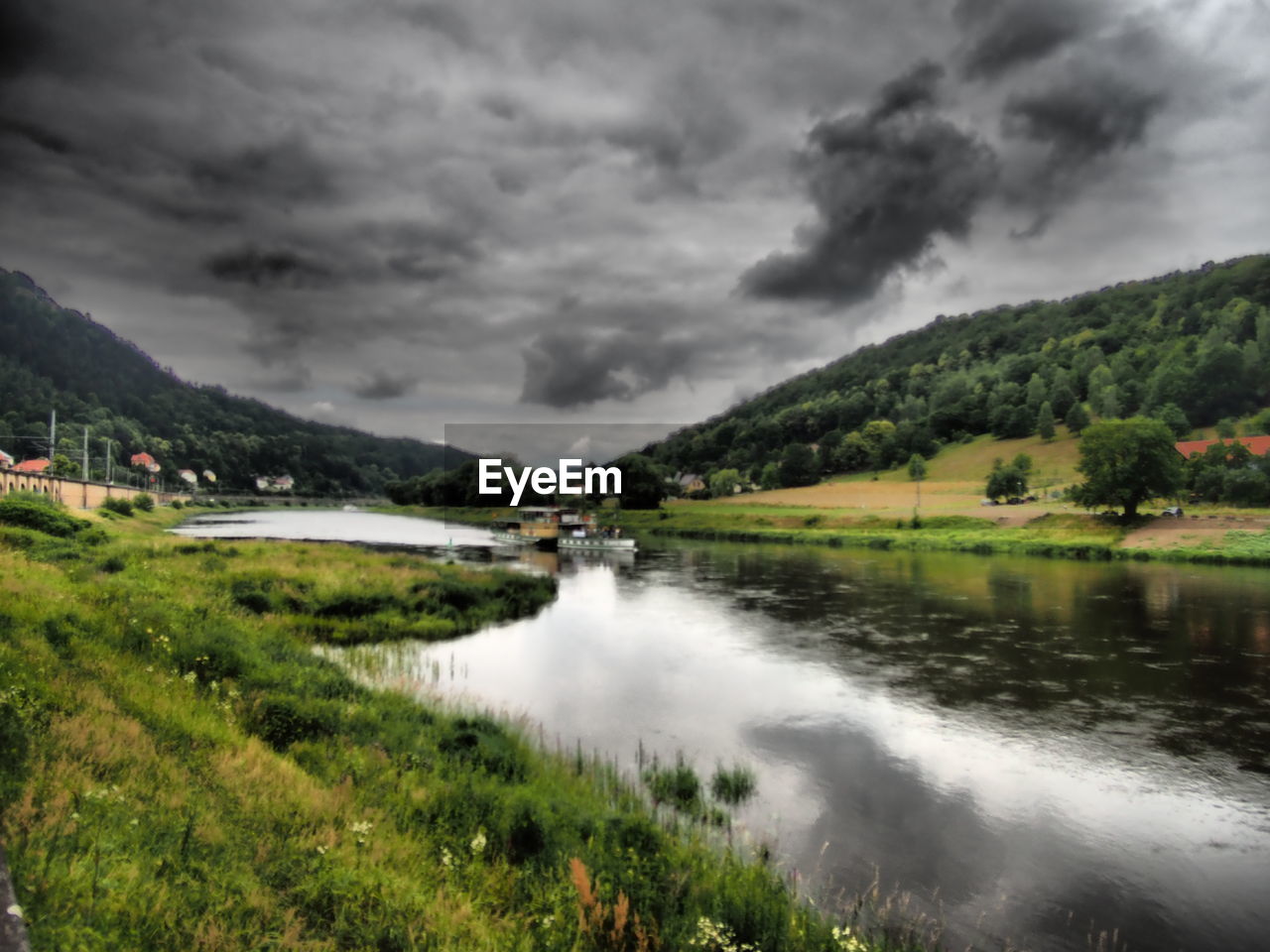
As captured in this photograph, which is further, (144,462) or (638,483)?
(144,462)

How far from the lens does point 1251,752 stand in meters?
16.5

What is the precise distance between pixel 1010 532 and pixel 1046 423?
85.7 metres

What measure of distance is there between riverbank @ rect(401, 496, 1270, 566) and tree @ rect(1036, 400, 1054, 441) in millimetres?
65188

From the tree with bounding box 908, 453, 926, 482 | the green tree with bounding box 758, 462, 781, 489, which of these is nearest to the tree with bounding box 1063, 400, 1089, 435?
the tree with bounding box 908, 453, 926, 482

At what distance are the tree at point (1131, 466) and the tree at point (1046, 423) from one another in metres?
77.4

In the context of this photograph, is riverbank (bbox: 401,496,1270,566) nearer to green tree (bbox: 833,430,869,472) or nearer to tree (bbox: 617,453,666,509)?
tree (bbox: 617,453,666,509)

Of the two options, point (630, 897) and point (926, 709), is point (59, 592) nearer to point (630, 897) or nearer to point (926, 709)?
point (630, 897)


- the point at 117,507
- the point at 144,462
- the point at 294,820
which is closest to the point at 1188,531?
the point at 294,820

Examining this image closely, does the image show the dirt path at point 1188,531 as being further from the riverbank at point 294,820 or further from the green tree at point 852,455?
the green tree at point 852,455

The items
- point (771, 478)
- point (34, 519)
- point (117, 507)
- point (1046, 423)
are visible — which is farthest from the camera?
point (771, 478)


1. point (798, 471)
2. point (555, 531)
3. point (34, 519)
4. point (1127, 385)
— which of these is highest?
point (1127, 385)

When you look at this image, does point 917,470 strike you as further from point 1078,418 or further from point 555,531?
point 555,531

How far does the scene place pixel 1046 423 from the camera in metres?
147

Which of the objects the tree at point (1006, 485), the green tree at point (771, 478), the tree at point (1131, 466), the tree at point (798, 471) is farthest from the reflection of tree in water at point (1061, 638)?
the green tree at point (771, 478)
